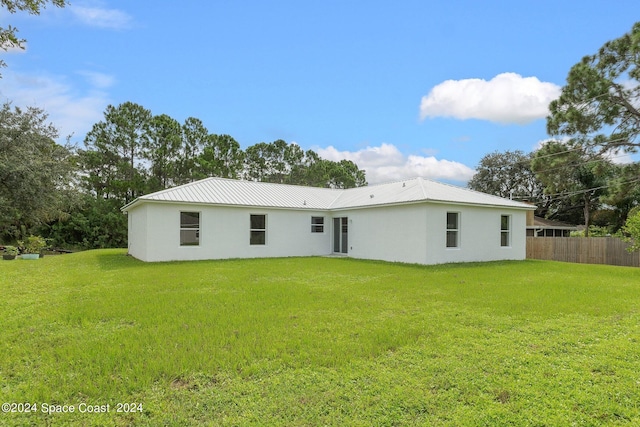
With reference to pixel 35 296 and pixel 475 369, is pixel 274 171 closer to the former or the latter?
pixel 35 296

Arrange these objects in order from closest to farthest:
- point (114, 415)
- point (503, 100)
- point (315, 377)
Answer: point (114, 415) → point (315, 377) → point (503, 100)

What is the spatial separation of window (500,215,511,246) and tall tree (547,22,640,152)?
7.10 metres

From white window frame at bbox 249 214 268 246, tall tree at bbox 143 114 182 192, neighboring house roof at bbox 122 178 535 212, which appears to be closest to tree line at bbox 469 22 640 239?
→ neighboring house roof at bbox 122 178 535 212

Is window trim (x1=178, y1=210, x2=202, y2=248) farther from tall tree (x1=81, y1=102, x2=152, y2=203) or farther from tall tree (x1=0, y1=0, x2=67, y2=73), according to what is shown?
tall tree (x1=81, y1=102, x2=152, y2=203)

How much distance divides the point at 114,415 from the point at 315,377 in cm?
173

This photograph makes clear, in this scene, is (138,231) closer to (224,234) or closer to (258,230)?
(224,234)

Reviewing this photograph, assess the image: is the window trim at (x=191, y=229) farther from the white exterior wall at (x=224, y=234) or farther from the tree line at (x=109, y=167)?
the tree line at (x=109, y=167)

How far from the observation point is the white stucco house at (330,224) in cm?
1403

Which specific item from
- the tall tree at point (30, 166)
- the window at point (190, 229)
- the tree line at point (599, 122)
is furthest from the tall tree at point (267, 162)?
the tree line at point (599, 122)

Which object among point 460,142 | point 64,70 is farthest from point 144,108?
point 460,142

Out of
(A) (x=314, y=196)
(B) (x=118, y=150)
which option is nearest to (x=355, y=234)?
(A) (x=314, y=196)

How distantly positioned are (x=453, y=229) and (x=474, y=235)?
41.8 inches

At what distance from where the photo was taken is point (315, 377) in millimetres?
3641

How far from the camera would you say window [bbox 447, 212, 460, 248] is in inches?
574
